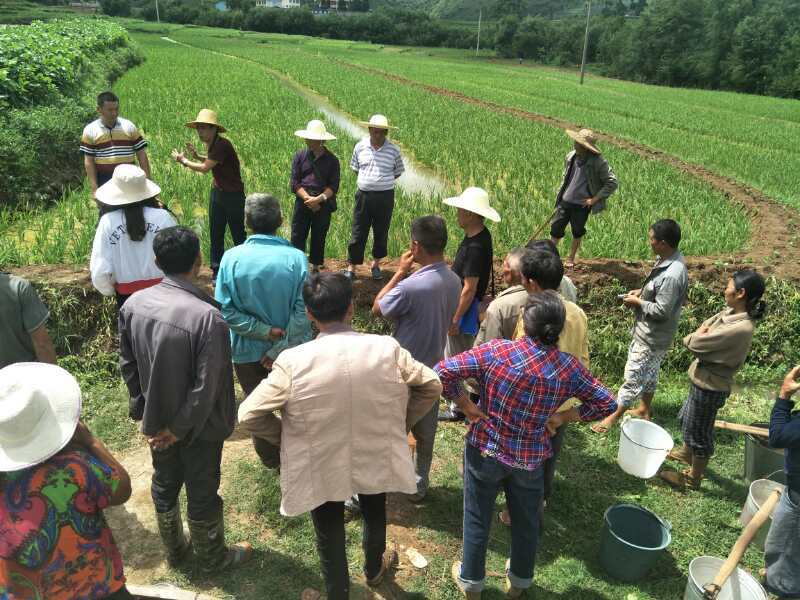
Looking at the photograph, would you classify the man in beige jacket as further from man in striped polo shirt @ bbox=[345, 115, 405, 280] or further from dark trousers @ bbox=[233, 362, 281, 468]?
man in striped polo shirt @ bbox=[345, 115, 405, 280]

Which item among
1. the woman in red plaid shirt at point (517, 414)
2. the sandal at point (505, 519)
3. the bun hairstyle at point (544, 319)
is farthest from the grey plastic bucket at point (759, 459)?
the bun hairstyle at point (544, 319)

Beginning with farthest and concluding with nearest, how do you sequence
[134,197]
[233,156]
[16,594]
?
[233,156] < [134,197] < [16,594]

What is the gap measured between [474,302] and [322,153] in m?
2.37

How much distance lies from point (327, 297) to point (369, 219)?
11.1ft

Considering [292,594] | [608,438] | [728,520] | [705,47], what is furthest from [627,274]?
[705,47]

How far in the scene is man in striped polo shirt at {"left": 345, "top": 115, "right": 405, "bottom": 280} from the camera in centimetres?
528

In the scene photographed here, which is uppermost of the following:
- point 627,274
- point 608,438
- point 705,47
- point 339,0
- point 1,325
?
point 339,0

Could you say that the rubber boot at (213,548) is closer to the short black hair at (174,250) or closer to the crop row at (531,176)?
the short black hair at (174,250)

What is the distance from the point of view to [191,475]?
105 inches

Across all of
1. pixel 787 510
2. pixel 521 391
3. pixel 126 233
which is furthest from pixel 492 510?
pixel 126 233

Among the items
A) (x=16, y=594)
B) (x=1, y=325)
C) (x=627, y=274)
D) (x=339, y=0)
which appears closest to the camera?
(x=16, y=594)

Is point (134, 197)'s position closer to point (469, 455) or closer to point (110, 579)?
point (110, 579)

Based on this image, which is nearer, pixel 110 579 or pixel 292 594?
pixel 110 579

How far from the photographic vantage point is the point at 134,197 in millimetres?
3227
